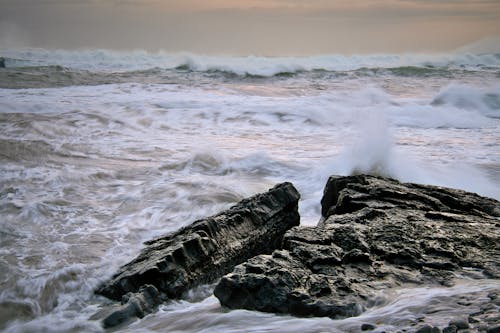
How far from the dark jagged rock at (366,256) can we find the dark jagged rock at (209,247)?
58 cm

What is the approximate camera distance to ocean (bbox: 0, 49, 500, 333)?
11.1 ft

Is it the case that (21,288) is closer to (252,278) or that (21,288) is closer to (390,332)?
(252,278)

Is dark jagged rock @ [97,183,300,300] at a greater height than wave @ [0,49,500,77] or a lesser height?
lesser

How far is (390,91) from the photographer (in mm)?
20953

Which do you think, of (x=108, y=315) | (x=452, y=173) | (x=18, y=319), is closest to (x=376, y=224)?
(x=108, y=315)

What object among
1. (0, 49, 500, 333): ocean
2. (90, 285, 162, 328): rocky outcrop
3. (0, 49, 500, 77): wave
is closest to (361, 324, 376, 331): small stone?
(0, 49, 500, 333): ocean

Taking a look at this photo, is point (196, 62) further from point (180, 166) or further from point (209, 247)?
point (209, 247)

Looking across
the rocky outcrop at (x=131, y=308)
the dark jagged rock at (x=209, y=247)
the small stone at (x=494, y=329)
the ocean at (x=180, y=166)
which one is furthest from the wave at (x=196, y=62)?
the small stone at (x=494, y=329)

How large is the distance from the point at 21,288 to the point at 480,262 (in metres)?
3.18

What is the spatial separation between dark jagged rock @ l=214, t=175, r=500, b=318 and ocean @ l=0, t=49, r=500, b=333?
111mm

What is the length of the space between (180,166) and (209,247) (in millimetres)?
4381

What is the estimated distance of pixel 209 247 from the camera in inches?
153

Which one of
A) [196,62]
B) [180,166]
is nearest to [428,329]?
[180,166]

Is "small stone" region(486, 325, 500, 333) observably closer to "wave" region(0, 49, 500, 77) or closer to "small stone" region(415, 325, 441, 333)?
"small stone" region(415, 325, 441, 333)
